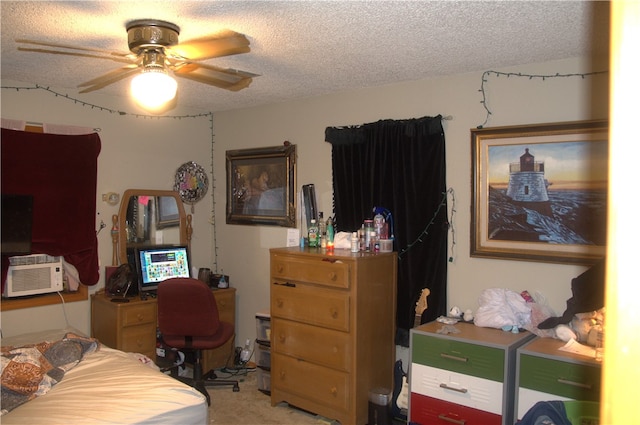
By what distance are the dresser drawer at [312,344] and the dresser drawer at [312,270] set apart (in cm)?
34

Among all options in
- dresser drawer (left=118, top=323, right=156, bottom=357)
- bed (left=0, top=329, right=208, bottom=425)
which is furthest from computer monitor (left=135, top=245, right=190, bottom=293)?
bed (left=0, top=329, right=208, bottom=425)

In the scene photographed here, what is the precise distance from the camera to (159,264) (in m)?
4.48

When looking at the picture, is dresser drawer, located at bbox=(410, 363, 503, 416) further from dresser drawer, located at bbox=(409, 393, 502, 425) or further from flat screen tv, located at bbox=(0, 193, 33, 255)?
flat screen tv, located at bbox=(0, 193, 33, 255)

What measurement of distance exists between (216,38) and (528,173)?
2.14 metres

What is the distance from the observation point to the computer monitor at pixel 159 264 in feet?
14.3

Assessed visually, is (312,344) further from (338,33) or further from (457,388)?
(338,33)

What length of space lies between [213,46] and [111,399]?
1.79m

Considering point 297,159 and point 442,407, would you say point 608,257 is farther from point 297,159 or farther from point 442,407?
point 297,159

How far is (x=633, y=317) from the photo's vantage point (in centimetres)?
41

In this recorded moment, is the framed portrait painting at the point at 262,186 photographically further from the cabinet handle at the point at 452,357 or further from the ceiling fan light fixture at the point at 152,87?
the ceiling fan light fixture at the point at 152,87

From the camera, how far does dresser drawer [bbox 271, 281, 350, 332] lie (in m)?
3.40

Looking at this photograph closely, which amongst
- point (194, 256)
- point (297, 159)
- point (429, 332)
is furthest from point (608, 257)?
point (194, 256)

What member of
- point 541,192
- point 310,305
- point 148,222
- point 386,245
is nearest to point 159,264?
point 148,222

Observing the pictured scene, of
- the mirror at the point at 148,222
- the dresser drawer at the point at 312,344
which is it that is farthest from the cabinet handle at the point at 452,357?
the mirror at the point at 148,222
